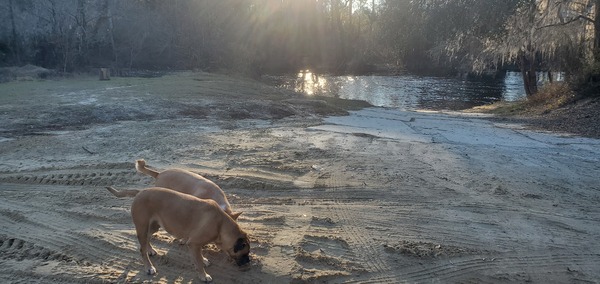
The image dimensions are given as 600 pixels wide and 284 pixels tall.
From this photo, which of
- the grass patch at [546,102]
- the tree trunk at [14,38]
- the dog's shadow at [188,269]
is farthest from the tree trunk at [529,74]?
the tree trunk at [14,38]

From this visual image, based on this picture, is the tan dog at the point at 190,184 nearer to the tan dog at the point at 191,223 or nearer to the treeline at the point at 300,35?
the tan dog at the point at 191,223

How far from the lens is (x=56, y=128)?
13.5 meters

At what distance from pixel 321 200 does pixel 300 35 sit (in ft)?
171

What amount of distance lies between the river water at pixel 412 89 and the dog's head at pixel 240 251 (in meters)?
22.2

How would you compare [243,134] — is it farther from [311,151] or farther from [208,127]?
[311,151]

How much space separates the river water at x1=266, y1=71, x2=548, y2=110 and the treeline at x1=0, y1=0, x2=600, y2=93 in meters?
1.93

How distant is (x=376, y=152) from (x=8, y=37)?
30.2m

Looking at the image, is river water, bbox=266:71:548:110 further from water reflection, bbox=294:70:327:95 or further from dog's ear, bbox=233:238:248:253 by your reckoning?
dog's ear, bbox=233:238:248:253

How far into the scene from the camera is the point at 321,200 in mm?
7602

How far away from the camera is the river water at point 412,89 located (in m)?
31.1

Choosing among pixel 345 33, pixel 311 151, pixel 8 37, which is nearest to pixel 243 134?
pixel 311 151

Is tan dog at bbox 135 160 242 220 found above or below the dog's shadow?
above

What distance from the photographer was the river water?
1226 inches

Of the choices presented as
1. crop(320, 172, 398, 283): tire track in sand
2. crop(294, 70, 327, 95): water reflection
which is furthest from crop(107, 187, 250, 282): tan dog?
crop(294, 70, 327, 95): water reflection
